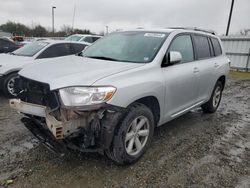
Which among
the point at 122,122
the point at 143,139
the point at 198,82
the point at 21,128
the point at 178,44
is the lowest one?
the point at 21,128

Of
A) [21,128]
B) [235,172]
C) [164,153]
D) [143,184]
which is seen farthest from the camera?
[21,128]

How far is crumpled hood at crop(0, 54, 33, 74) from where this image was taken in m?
6.21

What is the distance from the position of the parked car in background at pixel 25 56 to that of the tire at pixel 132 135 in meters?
3.66

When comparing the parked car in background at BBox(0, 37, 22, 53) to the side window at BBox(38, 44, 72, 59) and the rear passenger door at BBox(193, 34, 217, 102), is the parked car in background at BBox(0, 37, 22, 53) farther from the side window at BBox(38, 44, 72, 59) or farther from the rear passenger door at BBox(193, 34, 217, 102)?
the rear passenger door at BBox(193, 34, 217, 102)

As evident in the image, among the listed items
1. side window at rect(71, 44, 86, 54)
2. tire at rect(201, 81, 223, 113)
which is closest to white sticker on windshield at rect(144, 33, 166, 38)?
Result: tire at rect(201, 81, 223, 113)

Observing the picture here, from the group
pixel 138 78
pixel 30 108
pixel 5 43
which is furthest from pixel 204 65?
pixel 5 43

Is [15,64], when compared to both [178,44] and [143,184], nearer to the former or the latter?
[178,44]

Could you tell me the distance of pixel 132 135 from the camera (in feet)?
10.7

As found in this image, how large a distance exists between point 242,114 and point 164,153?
3.31m

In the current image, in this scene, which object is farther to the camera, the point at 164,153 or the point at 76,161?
the point at 164,153

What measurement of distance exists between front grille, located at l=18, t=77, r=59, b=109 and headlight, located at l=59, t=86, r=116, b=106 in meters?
0.13

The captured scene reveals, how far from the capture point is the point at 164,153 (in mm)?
3703

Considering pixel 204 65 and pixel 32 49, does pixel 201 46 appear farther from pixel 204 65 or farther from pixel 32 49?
pixel 32 49

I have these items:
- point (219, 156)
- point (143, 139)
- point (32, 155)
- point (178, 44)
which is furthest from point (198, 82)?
point (32, 155)
